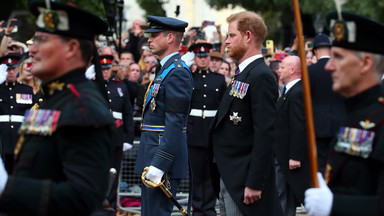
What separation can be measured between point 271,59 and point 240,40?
234 inches

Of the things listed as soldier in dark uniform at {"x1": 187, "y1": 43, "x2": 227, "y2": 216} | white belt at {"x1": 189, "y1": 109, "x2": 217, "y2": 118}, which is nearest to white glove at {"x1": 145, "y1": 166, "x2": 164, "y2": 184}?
soldier in dark uniform at {"x1": 187, "y1": 43, "x2": 227, "y2": 216}

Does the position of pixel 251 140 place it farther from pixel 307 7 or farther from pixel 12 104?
pixel 307 7

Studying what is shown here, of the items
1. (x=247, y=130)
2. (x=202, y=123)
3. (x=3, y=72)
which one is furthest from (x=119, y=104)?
(x=247, y=130)

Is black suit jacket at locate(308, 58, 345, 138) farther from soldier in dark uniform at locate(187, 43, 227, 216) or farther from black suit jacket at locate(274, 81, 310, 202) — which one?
soldier in dark uniform at locate(187, 43, 227, 216)

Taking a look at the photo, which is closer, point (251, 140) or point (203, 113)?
point (251, 140)

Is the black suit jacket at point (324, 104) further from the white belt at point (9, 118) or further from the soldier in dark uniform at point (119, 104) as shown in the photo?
A: the white belt at point (9, 118)

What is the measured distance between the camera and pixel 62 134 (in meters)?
3.00

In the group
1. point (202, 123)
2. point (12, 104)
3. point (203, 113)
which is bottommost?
point (202, 123)

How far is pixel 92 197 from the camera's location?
2986mm

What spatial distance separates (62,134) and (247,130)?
8.32 feet

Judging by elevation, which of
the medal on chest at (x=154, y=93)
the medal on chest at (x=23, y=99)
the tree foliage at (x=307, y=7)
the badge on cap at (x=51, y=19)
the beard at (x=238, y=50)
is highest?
the tree foliage at (x=307, y=7)

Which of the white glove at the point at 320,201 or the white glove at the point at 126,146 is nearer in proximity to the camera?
the white glove at the point at 320,201

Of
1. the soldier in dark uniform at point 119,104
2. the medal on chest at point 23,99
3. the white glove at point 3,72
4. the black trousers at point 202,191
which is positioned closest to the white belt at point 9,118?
the medal on chest at point 23,99

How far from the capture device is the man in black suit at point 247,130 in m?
5.15
